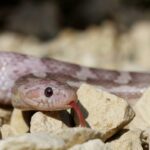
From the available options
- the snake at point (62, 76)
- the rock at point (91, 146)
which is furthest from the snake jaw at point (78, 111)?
the snake at point (62, 76)

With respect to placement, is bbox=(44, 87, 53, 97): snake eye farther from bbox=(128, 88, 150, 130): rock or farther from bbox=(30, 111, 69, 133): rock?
bbox=(128, 88, 150, 130): rock

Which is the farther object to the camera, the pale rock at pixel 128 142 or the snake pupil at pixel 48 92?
the snake pupil at pixel 48 92

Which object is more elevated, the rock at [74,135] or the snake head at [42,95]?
the snake head at [42,95]

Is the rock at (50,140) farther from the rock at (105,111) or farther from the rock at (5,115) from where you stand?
the rock at (5,115)

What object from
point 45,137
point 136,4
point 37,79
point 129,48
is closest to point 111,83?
A: point 37,79

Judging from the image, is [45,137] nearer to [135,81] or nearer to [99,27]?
[135,81]

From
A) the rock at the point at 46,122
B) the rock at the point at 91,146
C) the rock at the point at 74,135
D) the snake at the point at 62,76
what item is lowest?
the rock at the point at 91,146
